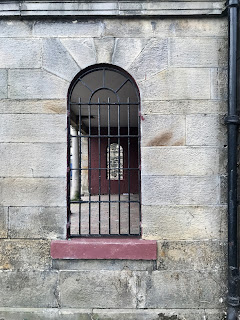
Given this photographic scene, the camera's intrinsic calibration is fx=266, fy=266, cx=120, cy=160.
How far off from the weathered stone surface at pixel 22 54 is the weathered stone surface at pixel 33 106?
502mm

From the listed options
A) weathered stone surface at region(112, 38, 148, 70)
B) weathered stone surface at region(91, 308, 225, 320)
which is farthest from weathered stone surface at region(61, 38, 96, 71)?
weathered stone surface at region(91, 308, 225, 320)

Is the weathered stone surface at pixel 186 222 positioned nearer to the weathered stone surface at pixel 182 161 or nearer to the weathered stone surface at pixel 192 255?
the weathered stone surface at pixel 192 255

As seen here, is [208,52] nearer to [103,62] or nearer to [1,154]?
[103,62]

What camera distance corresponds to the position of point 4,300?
3611mm

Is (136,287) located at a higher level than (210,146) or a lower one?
lower

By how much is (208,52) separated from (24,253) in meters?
3.75

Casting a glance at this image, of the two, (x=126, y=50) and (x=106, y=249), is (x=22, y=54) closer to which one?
A: (x=126, y=50)

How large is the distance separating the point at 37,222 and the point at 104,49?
2560 mm

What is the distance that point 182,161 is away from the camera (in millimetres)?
3621

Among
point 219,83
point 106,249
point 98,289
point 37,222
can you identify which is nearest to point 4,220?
point 37,222

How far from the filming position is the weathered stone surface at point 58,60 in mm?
3658

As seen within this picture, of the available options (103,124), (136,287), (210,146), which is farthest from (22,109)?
(103,124)

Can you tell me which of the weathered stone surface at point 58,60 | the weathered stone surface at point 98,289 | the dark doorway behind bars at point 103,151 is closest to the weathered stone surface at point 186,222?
the dark doorway behind bars at point 103,151

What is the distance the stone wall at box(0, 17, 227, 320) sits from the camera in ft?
11.8
